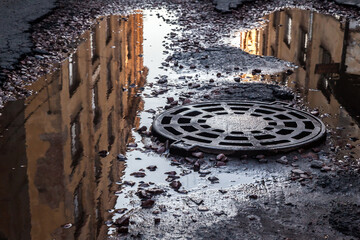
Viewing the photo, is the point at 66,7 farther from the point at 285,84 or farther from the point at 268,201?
the point at 268,201

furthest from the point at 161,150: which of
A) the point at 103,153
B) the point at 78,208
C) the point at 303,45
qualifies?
the point at 303,45

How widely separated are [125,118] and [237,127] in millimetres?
1356

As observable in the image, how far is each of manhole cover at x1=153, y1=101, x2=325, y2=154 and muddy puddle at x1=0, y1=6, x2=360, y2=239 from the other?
0.18 meters

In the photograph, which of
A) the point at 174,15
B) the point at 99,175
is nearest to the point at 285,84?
the point at 99,175

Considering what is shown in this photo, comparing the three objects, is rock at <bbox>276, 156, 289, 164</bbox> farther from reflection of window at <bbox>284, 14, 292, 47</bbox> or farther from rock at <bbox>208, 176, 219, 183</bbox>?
reflection of window at <bbox>284, 14, 292, 47</bbox>

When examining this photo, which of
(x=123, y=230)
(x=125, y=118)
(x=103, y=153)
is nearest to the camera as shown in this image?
(x=123, y=230)

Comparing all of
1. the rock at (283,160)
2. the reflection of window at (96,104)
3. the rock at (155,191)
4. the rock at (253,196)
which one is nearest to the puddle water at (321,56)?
the rock at (283,160)

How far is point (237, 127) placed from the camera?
624 cm

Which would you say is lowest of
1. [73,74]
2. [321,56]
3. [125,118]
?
[125,118]

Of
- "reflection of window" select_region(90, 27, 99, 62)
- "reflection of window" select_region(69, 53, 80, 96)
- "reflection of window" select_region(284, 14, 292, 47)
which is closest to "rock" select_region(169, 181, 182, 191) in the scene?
"reflection of window" select_region(69, 53, 80, 96)

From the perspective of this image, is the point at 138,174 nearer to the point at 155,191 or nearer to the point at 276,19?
the point at 155,191

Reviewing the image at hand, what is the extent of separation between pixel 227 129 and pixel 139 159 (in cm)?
102

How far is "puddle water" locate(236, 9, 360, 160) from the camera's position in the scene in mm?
7035

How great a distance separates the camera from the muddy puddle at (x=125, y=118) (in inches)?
A: 186
